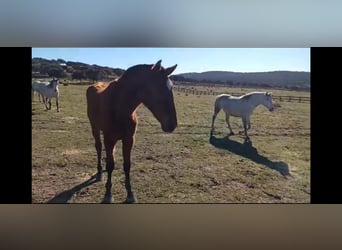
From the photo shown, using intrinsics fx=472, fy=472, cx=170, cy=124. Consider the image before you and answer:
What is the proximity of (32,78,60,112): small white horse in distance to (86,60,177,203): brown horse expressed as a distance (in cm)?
25

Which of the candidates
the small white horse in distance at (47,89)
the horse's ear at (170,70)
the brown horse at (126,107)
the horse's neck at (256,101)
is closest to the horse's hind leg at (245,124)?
the horse's neck at (256,101)

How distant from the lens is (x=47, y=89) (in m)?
3.55

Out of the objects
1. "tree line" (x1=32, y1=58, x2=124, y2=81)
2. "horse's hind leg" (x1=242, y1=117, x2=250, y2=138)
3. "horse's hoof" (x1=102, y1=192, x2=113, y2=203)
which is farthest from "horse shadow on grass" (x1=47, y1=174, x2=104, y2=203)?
"horse's hind leg" (x1=242, y1=117, x2=250, y2=138)

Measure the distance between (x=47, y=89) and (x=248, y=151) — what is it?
1.59m

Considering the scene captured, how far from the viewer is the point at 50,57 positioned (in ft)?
11.6

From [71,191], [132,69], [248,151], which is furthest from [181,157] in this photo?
[71,191]

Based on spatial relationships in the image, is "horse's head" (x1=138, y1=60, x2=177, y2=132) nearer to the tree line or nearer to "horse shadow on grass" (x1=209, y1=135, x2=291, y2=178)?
the tree line

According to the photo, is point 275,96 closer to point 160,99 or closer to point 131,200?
point 160,99

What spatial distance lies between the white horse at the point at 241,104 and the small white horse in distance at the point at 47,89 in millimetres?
1227

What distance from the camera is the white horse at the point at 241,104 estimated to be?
3.60m

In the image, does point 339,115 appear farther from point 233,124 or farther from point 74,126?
point 74,126

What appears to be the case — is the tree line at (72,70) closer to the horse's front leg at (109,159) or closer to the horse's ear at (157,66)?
the horse's ear at (157,66)

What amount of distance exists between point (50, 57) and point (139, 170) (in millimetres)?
1082
